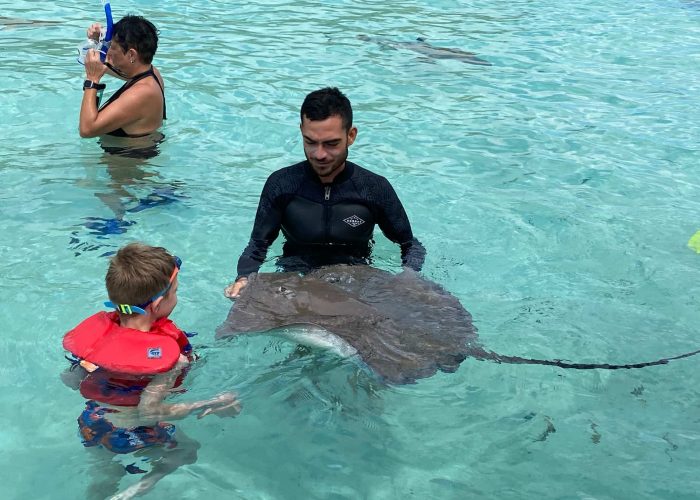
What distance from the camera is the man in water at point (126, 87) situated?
579cm

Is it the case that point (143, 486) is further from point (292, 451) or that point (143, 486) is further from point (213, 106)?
→ point (213, 106)

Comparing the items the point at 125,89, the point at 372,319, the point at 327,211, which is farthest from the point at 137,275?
the point at 125,89

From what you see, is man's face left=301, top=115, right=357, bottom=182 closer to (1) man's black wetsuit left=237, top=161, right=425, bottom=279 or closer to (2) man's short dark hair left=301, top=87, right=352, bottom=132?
(2) man's short dark hair left=301, top=87, right=352, bottom=132

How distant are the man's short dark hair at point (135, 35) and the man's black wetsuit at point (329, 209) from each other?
7.82ft

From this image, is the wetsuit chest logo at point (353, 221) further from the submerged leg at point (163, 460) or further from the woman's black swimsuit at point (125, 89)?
the woman's black swimsuit at point (125, 89)

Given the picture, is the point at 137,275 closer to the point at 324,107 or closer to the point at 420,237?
the point at 324,107

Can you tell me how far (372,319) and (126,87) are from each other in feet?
11.3

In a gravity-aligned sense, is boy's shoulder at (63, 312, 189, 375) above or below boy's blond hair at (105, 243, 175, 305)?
below

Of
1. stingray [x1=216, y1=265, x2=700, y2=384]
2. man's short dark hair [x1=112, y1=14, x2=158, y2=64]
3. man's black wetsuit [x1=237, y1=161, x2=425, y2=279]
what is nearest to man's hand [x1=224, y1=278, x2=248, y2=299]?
stingray [x1=216, y1=265, x2=700, y2=384]

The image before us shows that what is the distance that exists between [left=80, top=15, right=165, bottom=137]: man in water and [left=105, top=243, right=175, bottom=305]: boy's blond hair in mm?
3014

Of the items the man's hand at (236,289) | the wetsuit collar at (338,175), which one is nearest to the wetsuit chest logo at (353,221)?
the wetsuit collar at (338,175)

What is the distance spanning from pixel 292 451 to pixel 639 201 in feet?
14.3

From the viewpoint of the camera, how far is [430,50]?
36.6 ft

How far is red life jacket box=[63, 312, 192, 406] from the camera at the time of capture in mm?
3133
